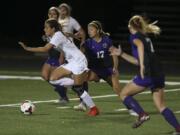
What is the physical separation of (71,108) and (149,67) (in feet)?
12.1

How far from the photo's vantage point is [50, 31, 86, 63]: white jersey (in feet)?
47.3

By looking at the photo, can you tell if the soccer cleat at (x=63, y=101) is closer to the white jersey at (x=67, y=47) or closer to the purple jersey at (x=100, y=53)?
the purple jersey at (x=100, y=53)

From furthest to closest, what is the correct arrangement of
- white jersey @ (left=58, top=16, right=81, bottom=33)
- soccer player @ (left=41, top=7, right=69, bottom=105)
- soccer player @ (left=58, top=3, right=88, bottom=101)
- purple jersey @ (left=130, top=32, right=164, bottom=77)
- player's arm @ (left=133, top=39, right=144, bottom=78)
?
white jersey @ (left=58, top=16, right=81, bottom=33), soccer player @ (left=58, top=3, right=88, bottom=101), soccer player @ (left=41, top=7, right=69, bottom=105), purple jersey @ (left=130, top=32, right=164, bottom=77), player's arm @ (left=133, top=39, right=144, bottom=78)

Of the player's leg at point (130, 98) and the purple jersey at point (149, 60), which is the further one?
the player's leg at point (130, 98)

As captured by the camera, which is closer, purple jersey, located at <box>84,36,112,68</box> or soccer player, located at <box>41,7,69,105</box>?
purple jersey, located at <box>84,36,112,68</box>

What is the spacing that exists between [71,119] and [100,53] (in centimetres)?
190

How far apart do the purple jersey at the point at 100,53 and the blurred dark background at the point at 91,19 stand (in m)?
13.3

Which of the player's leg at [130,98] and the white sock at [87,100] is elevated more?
the player's leg at [130,98]

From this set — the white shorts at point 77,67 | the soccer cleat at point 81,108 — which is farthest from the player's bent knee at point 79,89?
the soccer cleat at point 81,108

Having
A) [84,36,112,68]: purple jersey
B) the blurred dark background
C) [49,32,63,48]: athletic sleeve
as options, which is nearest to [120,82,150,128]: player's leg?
[49,32,63,48]: athletic sleeve

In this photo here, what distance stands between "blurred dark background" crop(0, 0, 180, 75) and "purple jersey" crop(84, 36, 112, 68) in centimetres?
1325

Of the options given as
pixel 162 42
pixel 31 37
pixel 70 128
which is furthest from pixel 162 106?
pixel 31 37

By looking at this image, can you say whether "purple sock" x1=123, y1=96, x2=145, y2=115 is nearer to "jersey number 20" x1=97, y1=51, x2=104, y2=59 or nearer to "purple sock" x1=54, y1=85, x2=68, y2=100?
"jersey number 20" x1=97, y1=51, x2=104, y2=59

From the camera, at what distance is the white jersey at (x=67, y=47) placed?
47.3ft
